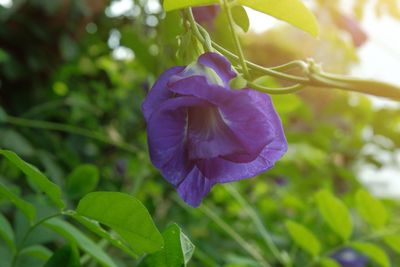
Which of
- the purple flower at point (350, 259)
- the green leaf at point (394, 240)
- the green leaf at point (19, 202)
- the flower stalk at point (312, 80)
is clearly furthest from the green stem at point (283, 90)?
the purple flower at point (350, 259)

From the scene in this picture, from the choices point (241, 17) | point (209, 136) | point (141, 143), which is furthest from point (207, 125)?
point (141, 143)

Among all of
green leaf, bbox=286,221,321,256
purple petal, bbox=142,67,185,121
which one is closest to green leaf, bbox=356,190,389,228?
green leaf, bbox=286,221,321,256

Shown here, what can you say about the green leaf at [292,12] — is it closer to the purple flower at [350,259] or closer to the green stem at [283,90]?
the green stem at [283,90]

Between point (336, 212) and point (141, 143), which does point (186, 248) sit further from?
point (141, 143)

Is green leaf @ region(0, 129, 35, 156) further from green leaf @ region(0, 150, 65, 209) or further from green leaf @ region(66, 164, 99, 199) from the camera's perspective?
green leaf @ region(0, 150, 65, 209)

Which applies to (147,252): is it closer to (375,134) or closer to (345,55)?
(345,55)

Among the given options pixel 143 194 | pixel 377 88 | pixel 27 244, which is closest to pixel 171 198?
pixel 143 194
